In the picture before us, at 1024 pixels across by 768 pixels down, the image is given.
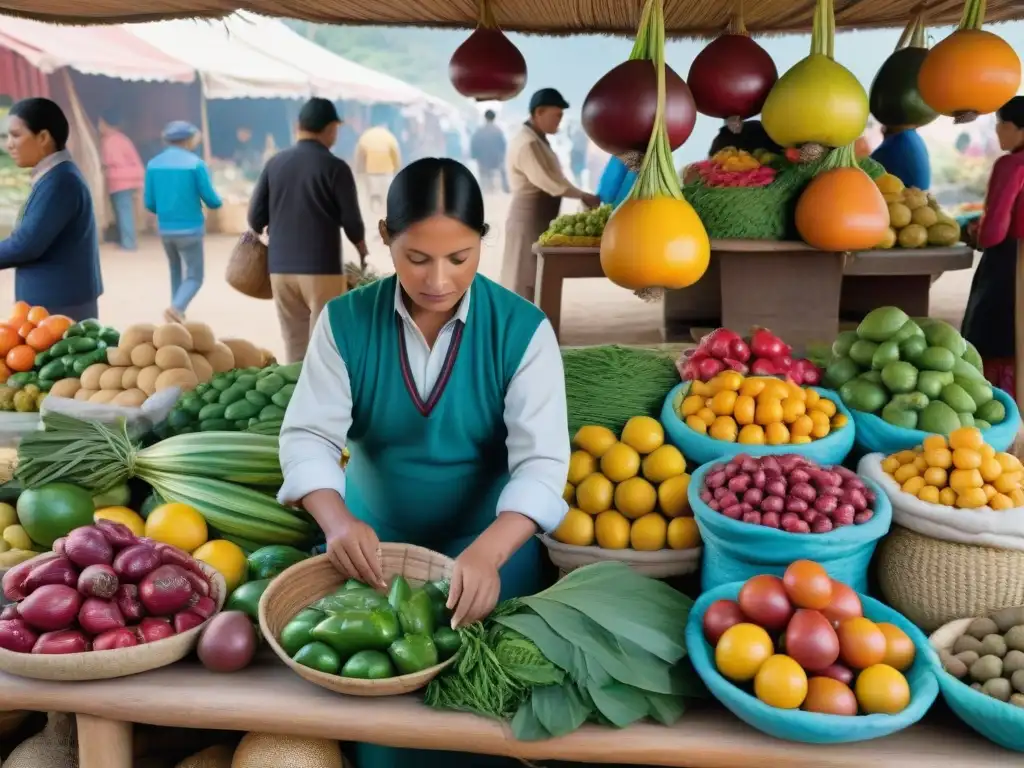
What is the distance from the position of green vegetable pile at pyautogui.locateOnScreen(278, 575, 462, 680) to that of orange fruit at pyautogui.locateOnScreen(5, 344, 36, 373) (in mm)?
2343

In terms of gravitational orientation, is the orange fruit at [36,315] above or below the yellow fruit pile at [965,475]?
Answer: above

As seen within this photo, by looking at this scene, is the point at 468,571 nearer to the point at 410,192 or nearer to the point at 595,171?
the point at 410,192

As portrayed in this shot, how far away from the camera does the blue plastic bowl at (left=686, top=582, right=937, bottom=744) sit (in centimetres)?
146

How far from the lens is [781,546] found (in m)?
1.83

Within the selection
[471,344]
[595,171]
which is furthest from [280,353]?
[595,171]

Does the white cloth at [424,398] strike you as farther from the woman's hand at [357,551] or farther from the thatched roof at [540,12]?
the thatched roof at [540,12]

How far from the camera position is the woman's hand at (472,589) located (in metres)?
1.62

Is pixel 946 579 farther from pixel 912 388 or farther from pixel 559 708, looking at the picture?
pixel 559 708

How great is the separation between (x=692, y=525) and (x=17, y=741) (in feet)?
5.65

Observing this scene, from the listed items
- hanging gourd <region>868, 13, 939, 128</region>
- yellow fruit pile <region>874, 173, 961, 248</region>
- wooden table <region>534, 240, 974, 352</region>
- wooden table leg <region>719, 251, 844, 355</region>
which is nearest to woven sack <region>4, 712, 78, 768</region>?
wooden table <region>534, 240, 974, 352</region>

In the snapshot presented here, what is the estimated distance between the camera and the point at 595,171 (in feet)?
70.6

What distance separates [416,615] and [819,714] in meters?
0.70

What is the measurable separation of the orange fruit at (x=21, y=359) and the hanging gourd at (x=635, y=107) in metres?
2.41

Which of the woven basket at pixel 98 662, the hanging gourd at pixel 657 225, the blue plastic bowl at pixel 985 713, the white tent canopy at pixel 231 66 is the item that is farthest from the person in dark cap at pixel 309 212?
the white tent canopy at pixel 231 66
